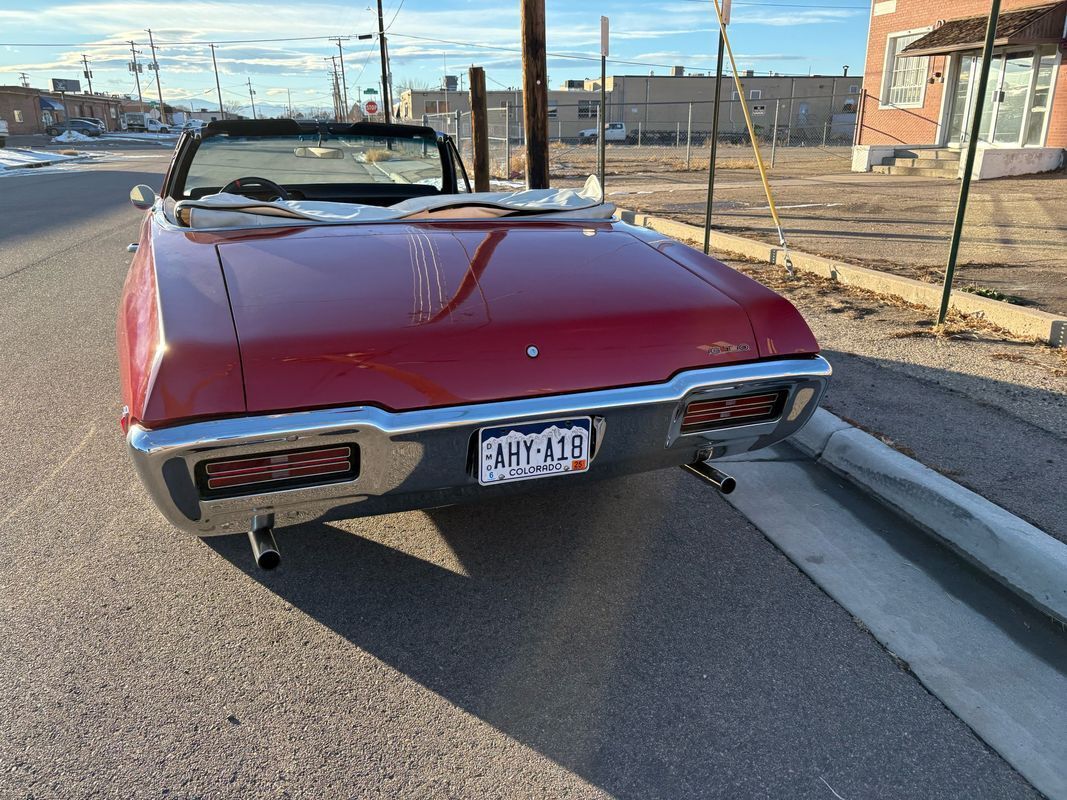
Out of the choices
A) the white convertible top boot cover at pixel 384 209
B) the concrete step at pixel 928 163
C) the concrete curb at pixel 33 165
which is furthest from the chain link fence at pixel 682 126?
the white convertible top boot cover at pixel 384 209

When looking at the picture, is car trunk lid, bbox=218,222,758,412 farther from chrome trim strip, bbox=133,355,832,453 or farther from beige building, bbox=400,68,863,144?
beige building, bbox=400,68,863,144

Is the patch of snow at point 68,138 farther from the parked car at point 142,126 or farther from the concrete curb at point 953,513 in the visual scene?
the concrete curb at point 953,513

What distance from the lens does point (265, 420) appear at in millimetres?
1969

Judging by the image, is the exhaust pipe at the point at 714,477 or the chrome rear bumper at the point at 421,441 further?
the exhaust pipe at the point at 714,477

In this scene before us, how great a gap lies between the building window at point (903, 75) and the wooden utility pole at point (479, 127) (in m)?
13.9

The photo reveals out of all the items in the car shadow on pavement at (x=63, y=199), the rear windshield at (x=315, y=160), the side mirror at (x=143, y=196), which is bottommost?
the car shadow on pavement at (x=63, y=199)

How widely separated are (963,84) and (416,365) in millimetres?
21365

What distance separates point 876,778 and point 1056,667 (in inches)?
31.3

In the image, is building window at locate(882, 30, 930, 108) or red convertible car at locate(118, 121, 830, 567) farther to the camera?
building window at locate(882, 30, 930, 108)

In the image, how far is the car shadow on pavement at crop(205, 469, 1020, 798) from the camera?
195 cm

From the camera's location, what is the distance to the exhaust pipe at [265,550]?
2170 millimetres

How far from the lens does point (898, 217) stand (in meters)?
10.8

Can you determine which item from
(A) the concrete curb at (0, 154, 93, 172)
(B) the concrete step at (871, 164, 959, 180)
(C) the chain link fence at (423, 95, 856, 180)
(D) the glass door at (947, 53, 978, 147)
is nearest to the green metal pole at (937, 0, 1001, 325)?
(B) the concrete step at (871, 164, 959, 180)

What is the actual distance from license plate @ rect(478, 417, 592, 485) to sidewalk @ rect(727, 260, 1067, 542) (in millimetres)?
1802
